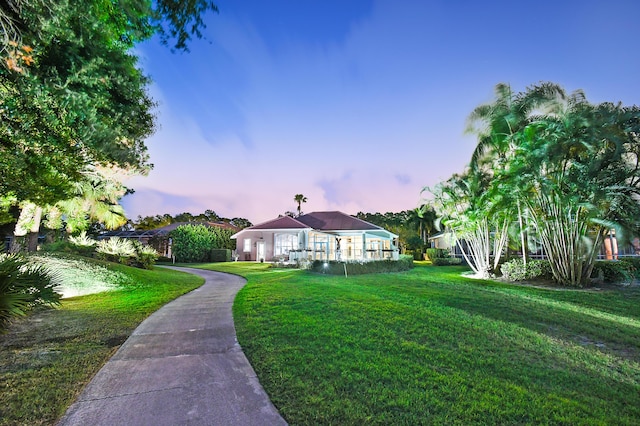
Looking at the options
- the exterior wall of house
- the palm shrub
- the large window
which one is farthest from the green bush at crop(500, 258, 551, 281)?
the palm shrub

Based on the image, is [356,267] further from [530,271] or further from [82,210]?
[82,210]

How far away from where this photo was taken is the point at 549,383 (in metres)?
3.61

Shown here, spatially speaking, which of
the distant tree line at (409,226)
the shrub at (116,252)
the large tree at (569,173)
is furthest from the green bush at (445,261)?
the shrub at (116,252)

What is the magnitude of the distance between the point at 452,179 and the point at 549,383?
15949 mm

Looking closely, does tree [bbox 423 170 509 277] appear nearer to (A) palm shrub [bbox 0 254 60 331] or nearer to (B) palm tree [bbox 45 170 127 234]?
(A) palm shrub [bbox 0 254 60 331]

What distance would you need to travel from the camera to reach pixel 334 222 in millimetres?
28922

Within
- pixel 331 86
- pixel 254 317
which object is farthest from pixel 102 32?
pixel 331 86

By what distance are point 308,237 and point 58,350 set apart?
22173mm

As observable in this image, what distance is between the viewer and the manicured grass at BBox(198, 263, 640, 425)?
9.56ft

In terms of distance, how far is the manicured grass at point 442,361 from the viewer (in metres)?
2.91

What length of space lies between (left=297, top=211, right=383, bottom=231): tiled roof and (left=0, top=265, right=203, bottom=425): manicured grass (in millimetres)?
19674

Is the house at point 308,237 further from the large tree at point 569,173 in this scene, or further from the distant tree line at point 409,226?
the large tree at point 569,173

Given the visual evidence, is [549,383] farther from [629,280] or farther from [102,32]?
[629,280]

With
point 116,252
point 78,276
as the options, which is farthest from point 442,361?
point 116,252
